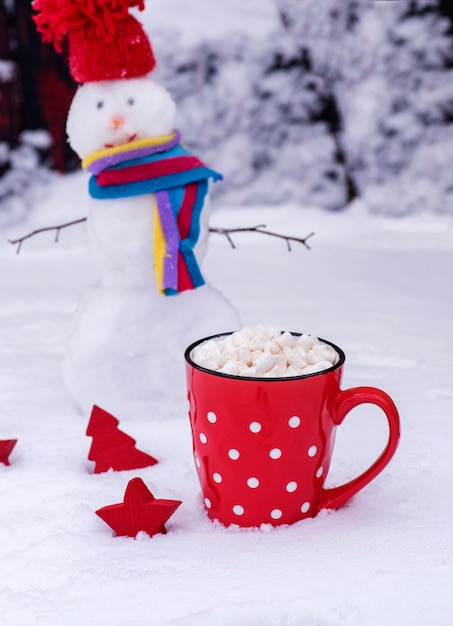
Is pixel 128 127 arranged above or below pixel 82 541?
above

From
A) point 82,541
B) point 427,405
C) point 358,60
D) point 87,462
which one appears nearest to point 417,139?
point 358,60

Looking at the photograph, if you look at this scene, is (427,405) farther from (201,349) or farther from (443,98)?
(443,98)

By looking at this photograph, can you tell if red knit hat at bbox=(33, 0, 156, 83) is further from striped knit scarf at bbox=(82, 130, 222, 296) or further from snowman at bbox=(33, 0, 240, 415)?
striped knit scarf at bbox=(82, 130, 222, 296)

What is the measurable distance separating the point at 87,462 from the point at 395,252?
133 centimetres

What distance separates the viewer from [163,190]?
1.00 metres

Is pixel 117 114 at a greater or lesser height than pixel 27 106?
→ greater

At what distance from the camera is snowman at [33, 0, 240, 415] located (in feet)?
3.25

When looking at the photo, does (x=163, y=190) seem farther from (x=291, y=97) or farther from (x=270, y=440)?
(x=291, y=97)

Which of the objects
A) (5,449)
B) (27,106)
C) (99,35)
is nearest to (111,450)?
(5,449)

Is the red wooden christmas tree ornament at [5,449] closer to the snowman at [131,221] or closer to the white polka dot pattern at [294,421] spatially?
the snowman at [131,221]

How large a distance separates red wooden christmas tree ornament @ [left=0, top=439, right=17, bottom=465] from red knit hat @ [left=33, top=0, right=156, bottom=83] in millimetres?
499

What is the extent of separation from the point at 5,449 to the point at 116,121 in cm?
45

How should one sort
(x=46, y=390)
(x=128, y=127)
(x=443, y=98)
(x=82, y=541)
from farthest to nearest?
(x=443, y=98) < (x=46, y=390) < (x=128, y=127) < (x=82, y=541)

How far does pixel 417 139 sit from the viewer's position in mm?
2463
